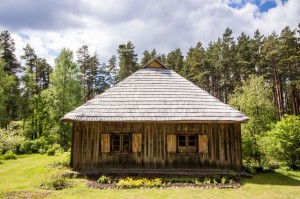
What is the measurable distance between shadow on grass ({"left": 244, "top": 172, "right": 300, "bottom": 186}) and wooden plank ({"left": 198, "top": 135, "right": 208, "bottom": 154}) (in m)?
2.60

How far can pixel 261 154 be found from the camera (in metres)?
18.3

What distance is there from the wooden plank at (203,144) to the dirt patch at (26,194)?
8.18 m

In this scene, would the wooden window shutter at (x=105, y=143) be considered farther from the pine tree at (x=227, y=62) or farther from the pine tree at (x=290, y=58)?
the pine tree at (x=227, y=62)

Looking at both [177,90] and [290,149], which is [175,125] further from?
[290,149]

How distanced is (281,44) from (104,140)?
98.5ft

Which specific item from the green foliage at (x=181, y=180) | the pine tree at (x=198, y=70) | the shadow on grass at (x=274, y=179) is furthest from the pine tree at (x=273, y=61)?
the green foliage at (x=181, y=180)

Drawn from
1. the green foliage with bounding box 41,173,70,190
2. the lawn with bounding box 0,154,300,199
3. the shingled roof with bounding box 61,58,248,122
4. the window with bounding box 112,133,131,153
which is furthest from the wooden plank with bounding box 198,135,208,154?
the green foliage with bounding box 41,173,70,190

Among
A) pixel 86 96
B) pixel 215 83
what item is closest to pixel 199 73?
pixel 215 83

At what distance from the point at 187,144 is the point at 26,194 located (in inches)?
335

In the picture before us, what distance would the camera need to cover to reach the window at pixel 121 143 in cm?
1492

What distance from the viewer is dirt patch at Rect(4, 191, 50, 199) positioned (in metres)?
9.77

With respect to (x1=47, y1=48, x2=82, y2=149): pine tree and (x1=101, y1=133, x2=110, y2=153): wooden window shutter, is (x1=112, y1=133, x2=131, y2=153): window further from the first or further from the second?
(x1=47, y1=48, x2=82, y2=149): pine tree

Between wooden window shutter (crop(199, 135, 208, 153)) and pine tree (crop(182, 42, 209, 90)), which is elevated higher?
pine tree (crop(182, 42, 209, 90))

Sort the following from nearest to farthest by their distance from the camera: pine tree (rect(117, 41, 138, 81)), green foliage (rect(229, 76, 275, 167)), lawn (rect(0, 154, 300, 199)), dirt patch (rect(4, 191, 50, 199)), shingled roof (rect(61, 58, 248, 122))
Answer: dirt patch (rect(4, 191, 50, 199)) → lawn (rect(0, 154, 300, 199)) → shingled roof (rect(61, 58, 248, 122)) → green foliage (rect(229, 76, 275, 167)) → pine tree (rect(117, 41, 138, 81))
